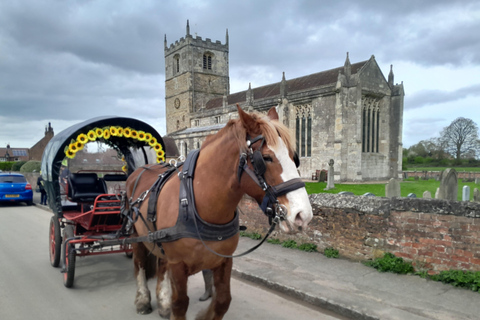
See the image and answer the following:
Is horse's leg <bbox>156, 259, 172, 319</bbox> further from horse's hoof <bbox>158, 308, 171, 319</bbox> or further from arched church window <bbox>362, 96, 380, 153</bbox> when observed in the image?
arched church window <bbox>362, 96, 380, 153</bbox>

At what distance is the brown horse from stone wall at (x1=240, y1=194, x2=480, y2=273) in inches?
67.2

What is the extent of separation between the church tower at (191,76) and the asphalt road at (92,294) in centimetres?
4101

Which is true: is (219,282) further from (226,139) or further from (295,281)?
(295,281)

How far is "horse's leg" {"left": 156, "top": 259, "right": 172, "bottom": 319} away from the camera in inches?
148

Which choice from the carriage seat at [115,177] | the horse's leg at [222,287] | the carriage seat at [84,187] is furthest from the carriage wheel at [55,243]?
the horse's leg at [222,287]

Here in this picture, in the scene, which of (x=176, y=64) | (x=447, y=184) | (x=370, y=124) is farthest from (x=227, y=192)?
(x=176, y=64)

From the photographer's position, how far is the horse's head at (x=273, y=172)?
1.99 meters

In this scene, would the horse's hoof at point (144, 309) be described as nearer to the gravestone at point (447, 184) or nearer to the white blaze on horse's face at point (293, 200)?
the white blaze on horse's face at point (293, 200)

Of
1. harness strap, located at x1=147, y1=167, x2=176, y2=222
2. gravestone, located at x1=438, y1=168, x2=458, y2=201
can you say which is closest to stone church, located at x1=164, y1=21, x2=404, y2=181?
gravestone, located at x1=438, y1=168, x2=458, y2=201

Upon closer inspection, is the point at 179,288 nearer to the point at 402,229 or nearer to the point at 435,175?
the point at 402,229

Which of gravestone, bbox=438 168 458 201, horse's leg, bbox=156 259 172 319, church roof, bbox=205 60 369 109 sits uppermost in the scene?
church roof, bbox=205 60 369 109

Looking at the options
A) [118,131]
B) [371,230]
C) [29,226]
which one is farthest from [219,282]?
[29,226]

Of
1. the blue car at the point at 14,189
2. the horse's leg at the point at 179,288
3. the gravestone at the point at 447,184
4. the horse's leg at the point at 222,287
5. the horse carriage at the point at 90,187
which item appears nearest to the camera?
the horse's leg at the point at 179,288

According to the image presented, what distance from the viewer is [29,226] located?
32.1ft
